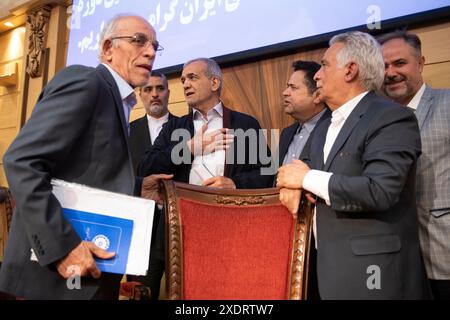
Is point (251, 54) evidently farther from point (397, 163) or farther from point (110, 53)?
point (397, 163)

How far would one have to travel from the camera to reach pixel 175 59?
326 centimetres

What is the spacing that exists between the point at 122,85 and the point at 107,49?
0.57ft

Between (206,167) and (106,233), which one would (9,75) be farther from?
(106,233)

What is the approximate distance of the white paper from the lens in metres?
1.06

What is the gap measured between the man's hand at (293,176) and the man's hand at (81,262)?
58 centimetres

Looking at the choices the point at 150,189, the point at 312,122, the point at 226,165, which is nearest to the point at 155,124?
the point at 226,165

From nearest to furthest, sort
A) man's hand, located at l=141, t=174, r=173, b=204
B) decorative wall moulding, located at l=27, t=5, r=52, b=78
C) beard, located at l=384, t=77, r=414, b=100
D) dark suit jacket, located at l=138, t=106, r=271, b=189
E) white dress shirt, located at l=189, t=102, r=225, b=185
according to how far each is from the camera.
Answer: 1. man's hand, located at l=141, t=174, r=173, b=204
2. beard, located at l=384, t=77, r=414, b=100
3. dark suit jacket, located at l=138, t=106, r=271, b=189
4. white dress shirt, located at l=189, t=102, r=225, b=185
5. decorative wall moulding, located at l=27, t=5, r=52, b=78

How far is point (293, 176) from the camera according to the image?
1328 millimetres

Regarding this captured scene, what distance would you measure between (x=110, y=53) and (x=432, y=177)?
1285 mm

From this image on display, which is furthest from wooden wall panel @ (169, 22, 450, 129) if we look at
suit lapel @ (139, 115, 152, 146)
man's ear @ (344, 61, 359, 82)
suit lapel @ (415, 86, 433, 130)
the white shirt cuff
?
the white shirt cuff

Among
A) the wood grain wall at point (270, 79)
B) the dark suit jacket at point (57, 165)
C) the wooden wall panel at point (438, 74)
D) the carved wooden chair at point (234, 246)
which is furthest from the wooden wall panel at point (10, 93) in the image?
the wooden wall panel at point (438, 74)

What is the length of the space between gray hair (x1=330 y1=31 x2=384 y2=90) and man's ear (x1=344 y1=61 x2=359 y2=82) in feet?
0.04

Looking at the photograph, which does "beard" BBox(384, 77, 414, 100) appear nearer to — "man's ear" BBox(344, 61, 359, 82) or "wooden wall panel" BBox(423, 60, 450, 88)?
"man's ear" BBox(344, 61, 359, 82)

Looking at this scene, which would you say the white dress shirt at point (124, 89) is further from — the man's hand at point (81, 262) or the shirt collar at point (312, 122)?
the shirt collar at point (312, 122)
